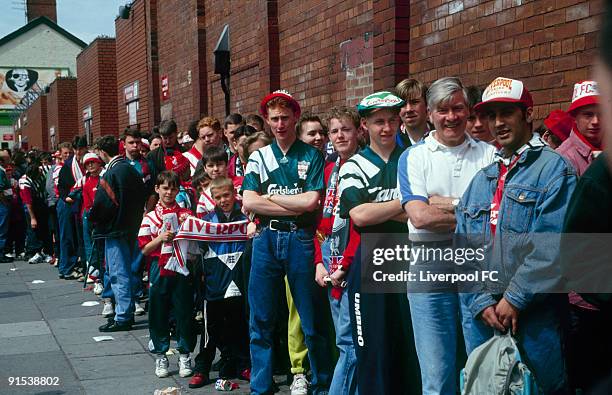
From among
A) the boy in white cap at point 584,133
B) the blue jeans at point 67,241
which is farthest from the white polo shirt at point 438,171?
the blue jeans at point 67,241

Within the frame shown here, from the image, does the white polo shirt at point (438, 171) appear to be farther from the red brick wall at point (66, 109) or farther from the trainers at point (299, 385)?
the red brick wall at point (66, 109)

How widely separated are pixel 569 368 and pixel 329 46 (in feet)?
21.2

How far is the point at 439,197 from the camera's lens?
4047mm

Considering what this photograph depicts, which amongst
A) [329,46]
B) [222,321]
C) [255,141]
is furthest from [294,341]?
[329,46]

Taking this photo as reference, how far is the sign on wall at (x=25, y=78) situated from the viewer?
Result: 66.3 meters

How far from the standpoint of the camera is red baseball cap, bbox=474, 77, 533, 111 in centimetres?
365

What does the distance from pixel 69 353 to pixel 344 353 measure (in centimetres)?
350

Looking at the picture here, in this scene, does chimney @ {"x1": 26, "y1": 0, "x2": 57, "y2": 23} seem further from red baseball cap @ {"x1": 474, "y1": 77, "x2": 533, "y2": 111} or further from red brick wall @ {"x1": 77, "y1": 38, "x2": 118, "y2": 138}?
red baseball cap @ {"x1": 474, "y1": 77, "x2": 533, "y2": 111}

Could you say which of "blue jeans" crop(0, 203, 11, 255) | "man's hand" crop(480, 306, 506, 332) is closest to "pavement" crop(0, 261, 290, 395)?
"man's hand" crop(480, 306, 506, 332)

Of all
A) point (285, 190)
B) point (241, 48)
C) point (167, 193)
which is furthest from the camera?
point (241, 48)

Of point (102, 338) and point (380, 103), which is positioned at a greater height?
point (380, 103)

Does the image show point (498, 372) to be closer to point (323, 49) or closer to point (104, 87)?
point (323, 49)

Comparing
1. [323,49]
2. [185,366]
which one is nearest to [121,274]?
[185,366]

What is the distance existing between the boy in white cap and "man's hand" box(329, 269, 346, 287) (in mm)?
1471
